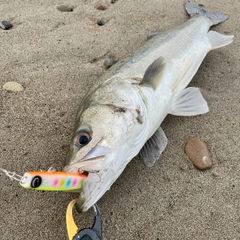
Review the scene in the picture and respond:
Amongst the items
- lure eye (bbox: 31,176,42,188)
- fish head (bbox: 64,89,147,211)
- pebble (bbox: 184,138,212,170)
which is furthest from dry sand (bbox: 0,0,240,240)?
lure eye (bbox: 31,176,42,188)

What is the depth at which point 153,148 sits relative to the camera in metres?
2.90

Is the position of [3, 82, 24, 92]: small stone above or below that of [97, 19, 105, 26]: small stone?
below

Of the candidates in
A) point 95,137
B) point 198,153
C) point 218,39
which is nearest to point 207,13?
point 218,39

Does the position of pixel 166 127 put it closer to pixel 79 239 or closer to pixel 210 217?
pixel 210 217

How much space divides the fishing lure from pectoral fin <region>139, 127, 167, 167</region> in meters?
0.86

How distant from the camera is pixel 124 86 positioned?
2.84m

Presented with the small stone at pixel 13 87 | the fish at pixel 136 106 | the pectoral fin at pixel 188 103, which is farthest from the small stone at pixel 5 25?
the pectoral fin at pixel 188 103

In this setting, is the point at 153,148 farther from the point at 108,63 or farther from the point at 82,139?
the point at 108,63

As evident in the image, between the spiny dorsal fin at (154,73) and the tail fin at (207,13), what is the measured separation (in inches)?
71.4

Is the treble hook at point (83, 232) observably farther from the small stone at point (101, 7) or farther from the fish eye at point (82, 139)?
the small stone at point (101, 7)

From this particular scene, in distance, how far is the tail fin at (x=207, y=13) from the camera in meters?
4.54

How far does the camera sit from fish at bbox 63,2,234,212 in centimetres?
224

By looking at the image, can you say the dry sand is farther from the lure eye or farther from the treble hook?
the lure eye

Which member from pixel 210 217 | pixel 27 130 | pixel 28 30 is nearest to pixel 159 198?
pixel 210 217
